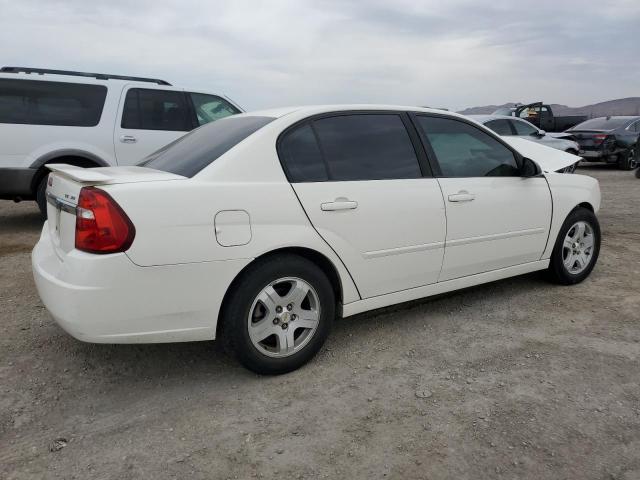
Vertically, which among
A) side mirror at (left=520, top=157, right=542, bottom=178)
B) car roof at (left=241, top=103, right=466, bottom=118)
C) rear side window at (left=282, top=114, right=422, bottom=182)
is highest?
car roof at (left=241, top=103, right=466, bottom=118)

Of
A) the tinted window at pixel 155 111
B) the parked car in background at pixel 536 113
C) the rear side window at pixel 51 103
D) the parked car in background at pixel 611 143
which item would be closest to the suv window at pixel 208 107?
the tinted window at pixel 155 111

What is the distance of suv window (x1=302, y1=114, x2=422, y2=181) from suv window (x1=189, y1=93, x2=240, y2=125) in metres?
4.31

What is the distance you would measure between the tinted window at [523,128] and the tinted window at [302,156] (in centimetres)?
918

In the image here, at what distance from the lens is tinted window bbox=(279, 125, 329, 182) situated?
309 cm

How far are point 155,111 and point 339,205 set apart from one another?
4867mm

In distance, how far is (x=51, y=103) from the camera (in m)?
6.52

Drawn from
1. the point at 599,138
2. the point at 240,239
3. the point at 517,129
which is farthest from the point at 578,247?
the point at 599,138

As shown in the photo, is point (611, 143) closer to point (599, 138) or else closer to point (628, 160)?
point (599, 138)

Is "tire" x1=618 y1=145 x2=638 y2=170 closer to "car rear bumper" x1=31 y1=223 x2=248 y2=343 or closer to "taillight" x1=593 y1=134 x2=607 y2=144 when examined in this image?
"taillight" x1=593 y1=134 x2=607 y2=144

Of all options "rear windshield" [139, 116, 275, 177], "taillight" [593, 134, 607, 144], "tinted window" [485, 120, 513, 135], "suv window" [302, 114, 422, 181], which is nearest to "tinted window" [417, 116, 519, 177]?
"suv window" [302, 114, 422, 181]

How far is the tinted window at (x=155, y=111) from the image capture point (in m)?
7.00

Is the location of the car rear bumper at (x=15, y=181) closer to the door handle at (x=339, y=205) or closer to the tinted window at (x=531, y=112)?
the door handle at (x=339, y=205)

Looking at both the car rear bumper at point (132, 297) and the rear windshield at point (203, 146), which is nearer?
the car rear bumper at point (132, 297)

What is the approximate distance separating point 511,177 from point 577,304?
1131mm
